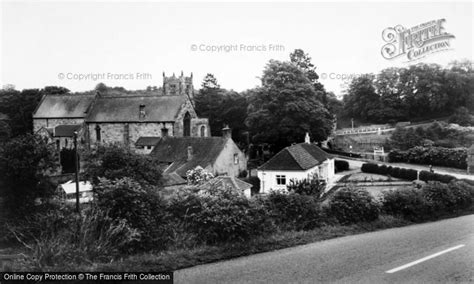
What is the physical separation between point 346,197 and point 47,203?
16.1m

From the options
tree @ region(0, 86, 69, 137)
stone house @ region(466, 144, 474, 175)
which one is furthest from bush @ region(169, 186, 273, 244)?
tree @ region(0, 86, 69, 137)

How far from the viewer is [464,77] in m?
69.9

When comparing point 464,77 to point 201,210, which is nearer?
point 201,210

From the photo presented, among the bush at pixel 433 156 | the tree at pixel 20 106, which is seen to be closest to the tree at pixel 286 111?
the bush at pixel 433 156

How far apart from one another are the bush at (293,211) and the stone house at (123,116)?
3951 cm

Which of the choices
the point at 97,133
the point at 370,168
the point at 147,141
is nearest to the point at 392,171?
the point at 370,168

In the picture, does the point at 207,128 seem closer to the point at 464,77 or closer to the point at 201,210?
the point at 464,77

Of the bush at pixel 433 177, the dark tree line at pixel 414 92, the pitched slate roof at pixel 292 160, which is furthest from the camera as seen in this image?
the dark tree line at pixel 414 92

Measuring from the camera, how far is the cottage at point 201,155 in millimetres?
42000

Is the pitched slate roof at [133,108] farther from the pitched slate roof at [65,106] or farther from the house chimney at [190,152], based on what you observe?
the house chimney at [190,152]

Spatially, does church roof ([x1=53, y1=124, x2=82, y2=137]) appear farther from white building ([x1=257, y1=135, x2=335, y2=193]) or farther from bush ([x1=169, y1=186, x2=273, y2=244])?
bush ([x1=169, y1=186, x2=273, y2=244])

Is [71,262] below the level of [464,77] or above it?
below

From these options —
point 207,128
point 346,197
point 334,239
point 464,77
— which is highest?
point 464,77

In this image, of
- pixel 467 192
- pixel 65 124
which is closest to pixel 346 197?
pixel 467 192
